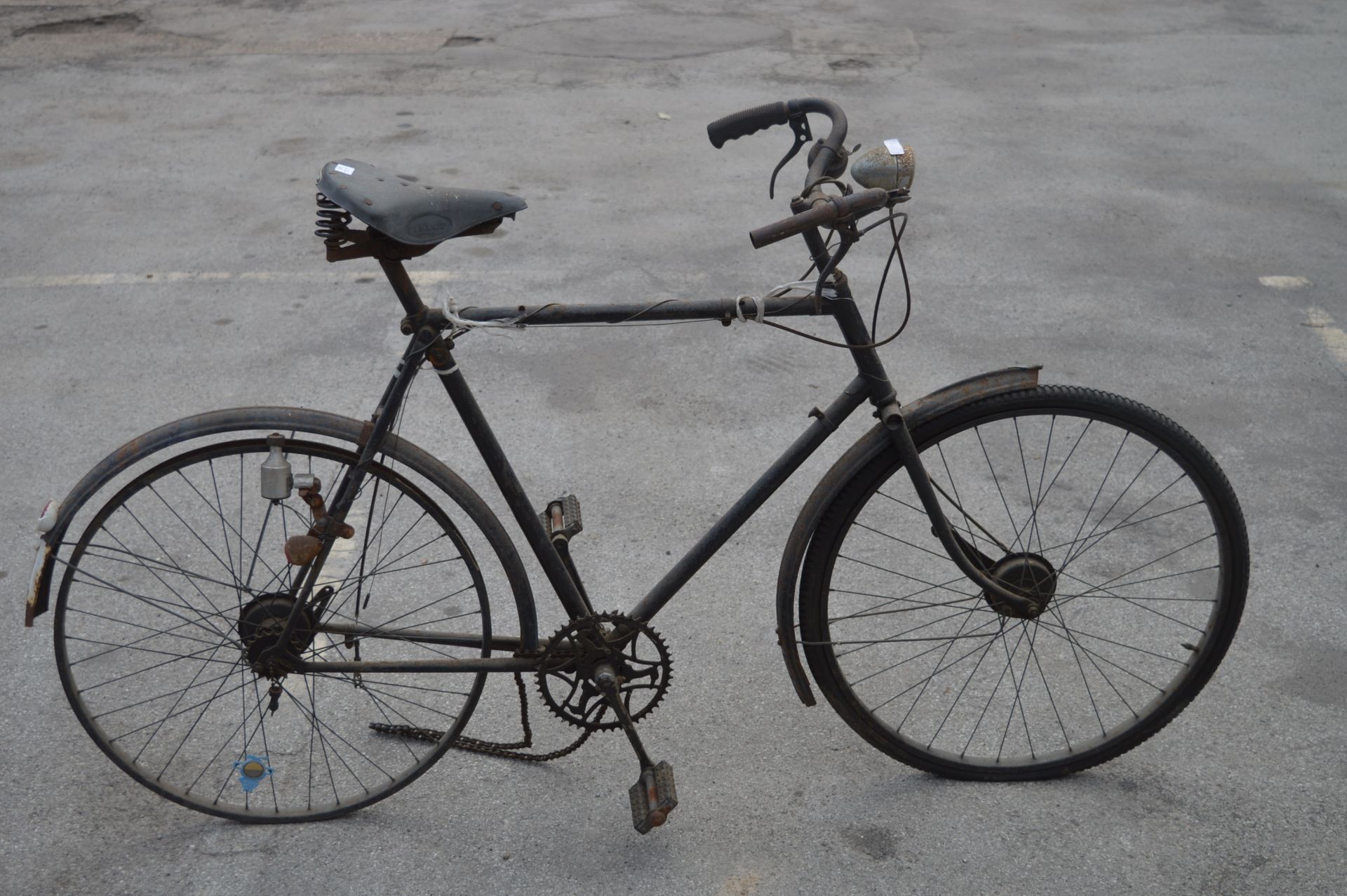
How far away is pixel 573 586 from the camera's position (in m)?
2.51

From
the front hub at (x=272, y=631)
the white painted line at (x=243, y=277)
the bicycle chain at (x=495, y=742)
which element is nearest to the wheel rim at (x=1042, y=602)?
the bicycle chain at (x=495, y=742)

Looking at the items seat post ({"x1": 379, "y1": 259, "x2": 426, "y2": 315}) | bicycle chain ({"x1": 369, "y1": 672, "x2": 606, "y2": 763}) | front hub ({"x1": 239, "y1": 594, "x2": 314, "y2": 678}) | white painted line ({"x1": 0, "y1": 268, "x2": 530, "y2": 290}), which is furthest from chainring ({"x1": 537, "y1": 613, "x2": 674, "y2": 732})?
white painted line ({"x1": 0, "y1": 268, "x2": 530, "y2": 290})

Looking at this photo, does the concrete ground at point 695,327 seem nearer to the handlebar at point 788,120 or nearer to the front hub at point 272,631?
the front hub at point 272,631

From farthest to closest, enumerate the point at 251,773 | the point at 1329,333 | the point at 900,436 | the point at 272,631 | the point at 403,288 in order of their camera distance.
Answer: the point at 1329,333
the point at 251,773
the point at 272,631
the point at 900,436
the point at 403,288

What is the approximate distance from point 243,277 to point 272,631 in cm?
324

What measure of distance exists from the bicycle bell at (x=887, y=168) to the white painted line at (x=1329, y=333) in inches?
130

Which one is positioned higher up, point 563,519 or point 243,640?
point 563,519

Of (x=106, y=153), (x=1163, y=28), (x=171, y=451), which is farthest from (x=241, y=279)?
(x=1163, y=28)

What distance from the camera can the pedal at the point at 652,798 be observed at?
248 centimetres

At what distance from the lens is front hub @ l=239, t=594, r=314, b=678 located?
2.45 metres

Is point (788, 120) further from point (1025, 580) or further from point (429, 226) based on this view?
point (1025, 580)

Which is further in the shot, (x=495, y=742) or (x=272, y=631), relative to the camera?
(x=495, y=742)

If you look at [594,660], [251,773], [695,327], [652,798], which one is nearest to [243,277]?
[695,327]

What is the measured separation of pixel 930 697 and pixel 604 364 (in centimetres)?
213
